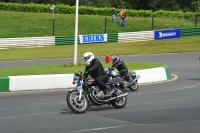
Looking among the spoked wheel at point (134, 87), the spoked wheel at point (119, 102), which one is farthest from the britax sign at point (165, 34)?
the spoked wheel at point (119, 102)

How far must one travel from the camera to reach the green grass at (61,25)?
155 ft

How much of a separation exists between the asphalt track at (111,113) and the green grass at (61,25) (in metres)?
28.5

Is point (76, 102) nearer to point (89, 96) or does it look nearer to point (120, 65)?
point (89, 96)

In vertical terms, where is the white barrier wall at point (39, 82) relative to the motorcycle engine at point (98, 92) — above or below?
below

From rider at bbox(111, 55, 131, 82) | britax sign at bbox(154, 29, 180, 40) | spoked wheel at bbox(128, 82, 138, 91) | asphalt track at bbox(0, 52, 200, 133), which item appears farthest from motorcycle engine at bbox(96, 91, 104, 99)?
britax sign at bbox(154, 29, 180, 40)

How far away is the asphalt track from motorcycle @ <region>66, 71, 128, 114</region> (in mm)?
215

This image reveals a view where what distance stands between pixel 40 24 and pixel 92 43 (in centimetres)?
987

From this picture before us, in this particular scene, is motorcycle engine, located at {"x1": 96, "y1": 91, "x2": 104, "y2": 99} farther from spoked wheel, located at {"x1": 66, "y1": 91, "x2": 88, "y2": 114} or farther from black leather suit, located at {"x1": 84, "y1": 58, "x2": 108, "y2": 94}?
spoked wheel, located at {"x1": 66, "y1": 91, "x2": 88, "y2": 114}

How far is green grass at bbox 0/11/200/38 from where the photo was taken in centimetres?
4731

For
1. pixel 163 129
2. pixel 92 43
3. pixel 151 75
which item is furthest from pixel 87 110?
pixel 92 43

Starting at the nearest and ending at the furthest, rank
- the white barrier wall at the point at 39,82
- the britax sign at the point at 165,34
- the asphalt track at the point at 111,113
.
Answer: the asphalt track at the point at 111,113, the white barrier wall at the point at 39,82, the britax sign at the point at 165,34

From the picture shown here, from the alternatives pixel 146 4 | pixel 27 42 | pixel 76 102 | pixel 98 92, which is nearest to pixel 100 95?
pixel 98 92

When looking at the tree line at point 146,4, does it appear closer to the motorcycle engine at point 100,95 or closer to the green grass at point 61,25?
the green grass at point 61,25

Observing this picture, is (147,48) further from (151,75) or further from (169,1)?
(169,1)
